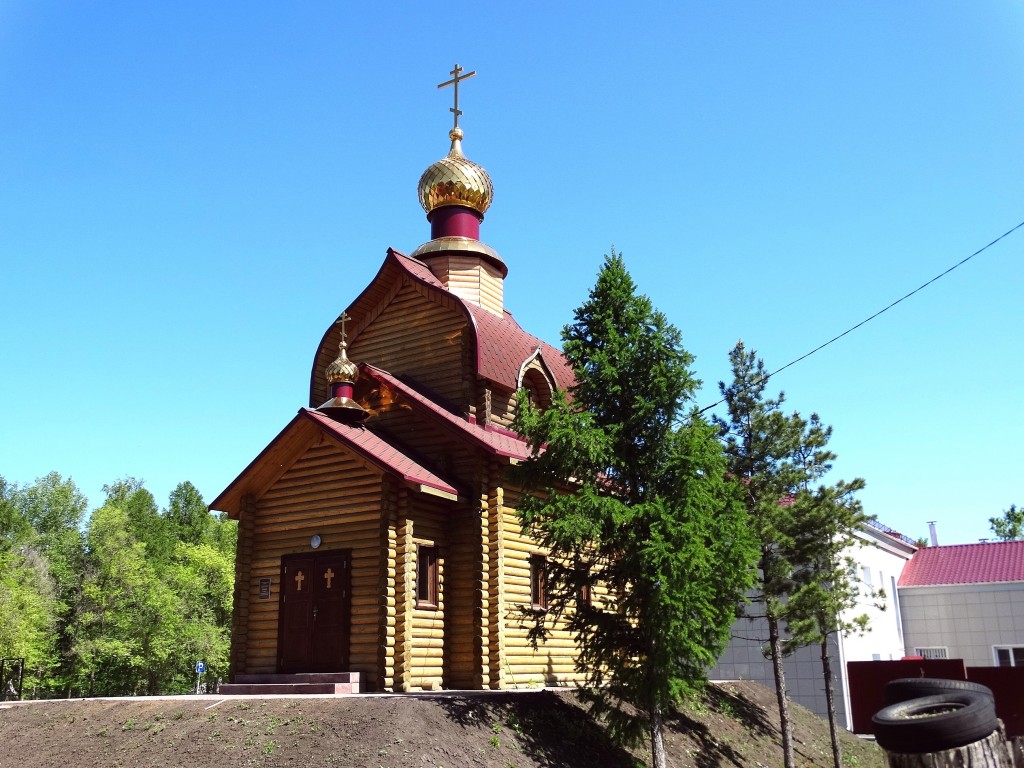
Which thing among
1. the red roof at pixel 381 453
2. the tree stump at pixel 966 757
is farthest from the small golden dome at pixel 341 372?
the tree stump at pixel 966 757

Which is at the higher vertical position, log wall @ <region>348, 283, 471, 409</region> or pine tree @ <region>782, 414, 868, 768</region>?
log wall @ <region>348, 283, 471, 409</region>

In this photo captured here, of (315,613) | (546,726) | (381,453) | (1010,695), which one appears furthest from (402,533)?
(1010,695)

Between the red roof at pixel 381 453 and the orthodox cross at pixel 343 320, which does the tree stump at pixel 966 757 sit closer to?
the red roof at pixel 381 453

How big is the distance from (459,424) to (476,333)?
2.34 m

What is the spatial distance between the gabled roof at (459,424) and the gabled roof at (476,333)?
109 centimetres

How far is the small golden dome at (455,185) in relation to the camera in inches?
864

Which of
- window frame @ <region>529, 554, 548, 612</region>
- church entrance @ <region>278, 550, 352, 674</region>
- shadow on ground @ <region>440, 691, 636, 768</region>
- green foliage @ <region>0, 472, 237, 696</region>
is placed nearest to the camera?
shadow on ground @ <region>440, 691, 636, 768</region>

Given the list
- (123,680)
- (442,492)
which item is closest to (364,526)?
(442,492)

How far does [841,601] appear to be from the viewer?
1880 centimetres

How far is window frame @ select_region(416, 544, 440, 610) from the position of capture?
15.8 meters

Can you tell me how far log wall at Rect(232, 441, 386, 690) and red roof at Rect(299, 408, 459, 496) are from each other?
44 centimetres

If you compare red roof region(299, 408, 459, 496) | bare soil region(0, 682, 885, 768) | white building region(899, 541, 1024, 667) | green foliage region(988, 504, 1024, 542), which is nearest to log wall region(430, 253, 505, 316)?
red roof region(299, 408, 459, 496)

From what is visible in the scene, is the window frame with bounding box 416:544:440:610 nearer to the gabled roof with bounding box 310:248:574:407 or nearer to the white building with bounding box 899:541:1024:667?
the gabled roof with bounding box 310:248:574:407

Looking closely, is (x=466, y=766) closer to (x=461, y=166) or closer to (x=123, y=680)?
(x=461, y=166)
